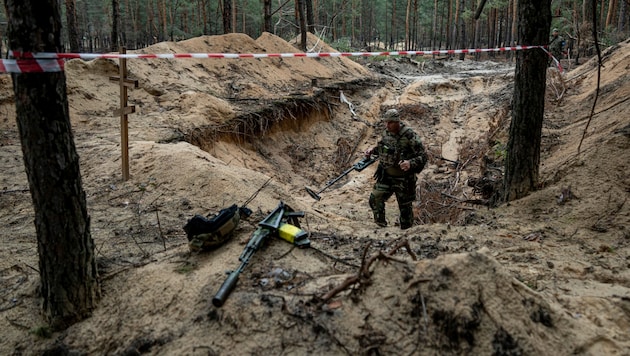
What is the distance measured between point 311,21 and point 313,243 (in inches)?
720

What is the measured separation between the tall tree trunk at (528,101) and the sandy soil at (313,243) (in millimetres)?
314

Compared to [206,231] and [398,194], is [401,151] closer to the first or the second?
[398,194]

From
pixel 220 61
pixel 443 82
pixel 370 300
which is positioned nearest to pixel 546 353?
→ pixel 370 300

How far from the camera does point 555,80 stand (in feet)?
38.4

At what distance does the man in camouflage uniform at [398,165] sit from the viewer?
577 cm

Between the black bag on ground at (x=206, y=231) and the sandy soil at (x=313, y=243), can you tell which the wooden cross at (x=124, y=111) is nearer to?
the sandy soil at (x=313, y=243)

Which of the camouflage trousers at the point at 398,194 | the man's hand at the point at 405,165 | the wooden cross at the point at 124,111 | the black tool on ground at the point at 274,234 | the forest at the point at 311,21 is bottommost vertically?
the camouflage trousers at the point at 398,194

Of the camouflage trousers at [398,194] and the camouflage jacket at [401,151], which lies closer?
the camouflage jacket at [401,151]

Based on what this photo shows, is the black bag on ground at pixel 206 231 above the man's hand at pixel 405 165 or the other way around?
the other way around

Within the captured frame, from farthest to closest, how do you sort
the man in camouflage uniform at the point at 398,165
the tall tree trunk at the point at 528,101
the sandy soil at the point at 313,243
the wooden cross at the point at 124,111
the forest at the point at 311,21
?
the forest at the point at 311,21
the man in camouflage uniform at the point at 398,165
the wooden cross at the point at 124,111
the tall tree trunk at the point at 528,101
the sandy soil at the point at 313,243

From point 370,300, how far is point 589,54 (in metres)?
22.9

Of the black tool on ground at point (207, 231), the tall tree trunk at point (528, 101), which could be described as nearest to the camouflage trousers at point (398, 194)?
the tall tree trunk at point (528, 101)

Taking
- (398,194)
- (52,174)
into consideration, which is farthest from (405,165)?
(52,174)

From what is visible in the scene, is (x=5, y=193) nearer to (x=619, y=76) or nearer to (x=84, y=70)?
(x=84, y=70)
